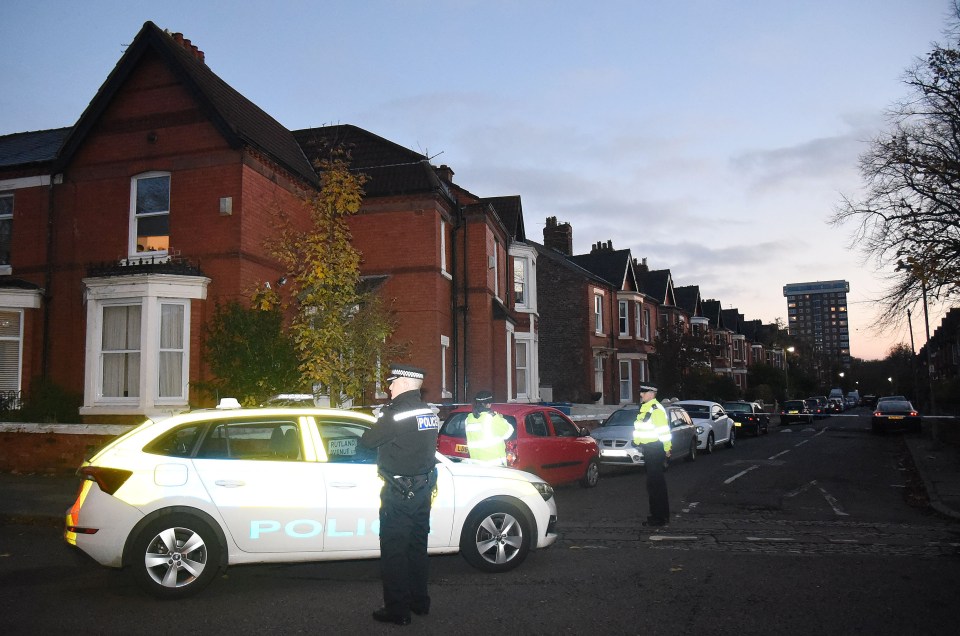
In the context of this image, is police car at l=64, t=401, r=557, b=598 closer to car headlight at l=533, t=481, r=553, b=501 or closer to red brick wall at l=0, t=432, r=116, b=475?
car headlight at l=533, t=481, r=553, b=501

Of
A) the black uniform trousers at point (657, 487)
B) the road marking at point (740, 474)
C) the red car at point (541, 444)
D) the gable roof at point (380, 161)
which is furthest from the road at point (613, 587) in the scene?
the gable roof at point (380, 161)

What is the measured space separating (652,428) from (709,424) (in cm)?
1247

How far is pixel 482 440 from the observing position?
913 cm

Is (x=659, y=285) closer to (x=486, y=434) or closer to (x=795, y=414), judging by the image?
(x=795, y=414)

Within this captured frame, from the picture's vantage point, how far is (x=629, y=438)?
15633 millimetres

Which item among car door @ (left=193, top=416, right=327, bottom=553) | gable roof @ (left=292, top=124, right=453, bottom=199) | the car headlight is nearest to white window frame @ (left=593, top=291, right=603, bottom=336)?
gable roof @ (left=292, top=124, right=453, bottom=199)

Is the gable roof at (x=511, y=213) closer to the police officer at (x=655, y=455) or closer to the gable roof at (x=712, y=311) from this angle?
the police officer at (x=655, y=455)

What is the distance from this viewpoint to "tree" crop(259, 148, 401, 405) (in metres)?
11.8

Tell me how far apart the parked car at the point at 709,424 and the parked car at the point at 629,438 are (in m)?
1.62

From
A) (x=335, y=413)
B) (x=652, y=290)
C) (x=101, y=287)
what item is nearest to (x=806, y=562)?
(x=335, y=413)

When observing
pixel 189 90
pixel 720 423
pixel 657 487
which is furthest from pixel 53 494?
pixel 720 423

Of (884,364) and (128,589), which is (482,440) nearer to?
(128,589)

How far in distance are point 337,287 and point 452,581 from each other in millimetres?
6792

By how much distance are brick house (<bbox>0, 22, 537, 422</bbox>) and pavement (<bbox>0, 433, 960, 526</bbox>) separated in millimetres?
3384
